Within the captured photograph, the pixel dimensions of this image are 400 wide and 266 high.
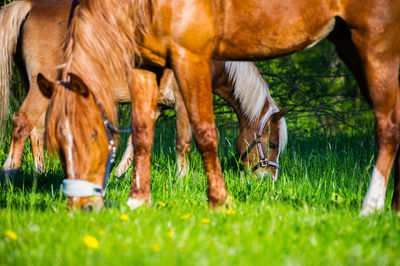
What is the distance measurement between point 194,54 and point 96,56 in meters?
0.69

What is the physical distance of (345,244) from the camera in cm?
221

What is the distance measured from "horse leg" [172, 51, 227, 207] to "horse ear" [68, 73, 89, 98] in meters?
0.65

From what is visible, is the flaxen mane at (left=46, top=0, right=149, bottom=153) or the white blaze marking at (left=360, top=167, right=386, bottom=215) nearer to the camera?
the flaxen mane at (left=46, top=0, right=149, bottom=153)

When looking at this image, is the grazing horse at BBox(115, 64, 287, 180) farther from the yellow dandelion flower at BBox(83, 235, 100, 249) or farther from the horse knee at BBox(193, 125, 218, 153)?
the yellow dandelion flower at BBox(83, 235, 100, 249)

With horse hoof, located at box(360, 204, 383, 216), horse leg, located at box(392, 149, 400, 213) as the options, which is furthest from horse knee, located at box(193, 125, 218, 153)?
horse leg, located at box(392, 149, 400, 213)

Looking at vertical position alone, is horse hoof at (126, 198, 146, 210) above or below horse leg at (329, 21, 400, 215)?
below

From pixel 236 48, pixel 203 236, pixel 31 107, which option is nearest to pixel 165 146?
pixel 31 107

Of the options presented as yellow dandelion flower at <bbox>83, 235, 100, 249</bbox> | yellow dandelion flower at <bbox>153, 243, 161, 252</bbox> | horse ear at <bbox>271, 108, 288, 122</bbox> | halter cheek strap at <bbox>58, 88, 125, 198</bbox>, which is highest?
horse ear at <bbox>271, 108, 288, 122</bbox>

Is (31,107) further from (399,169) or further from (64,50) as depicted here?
(399,169)

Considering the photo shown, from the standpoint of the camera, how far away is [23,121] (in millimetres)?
4402

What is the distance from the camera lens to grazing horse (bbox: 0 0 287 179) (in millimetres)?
4430

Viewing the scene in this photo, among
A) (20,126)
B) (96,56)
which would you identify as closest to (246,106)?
(20,126)

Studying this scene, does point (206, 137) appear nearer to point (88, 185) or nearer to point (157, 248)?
point (88, 185)

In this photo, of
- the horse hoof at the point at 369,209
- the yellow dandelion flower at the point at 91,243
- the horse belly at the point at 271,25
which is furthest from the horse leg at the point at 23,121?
the horse hoof at the point at 369,209
